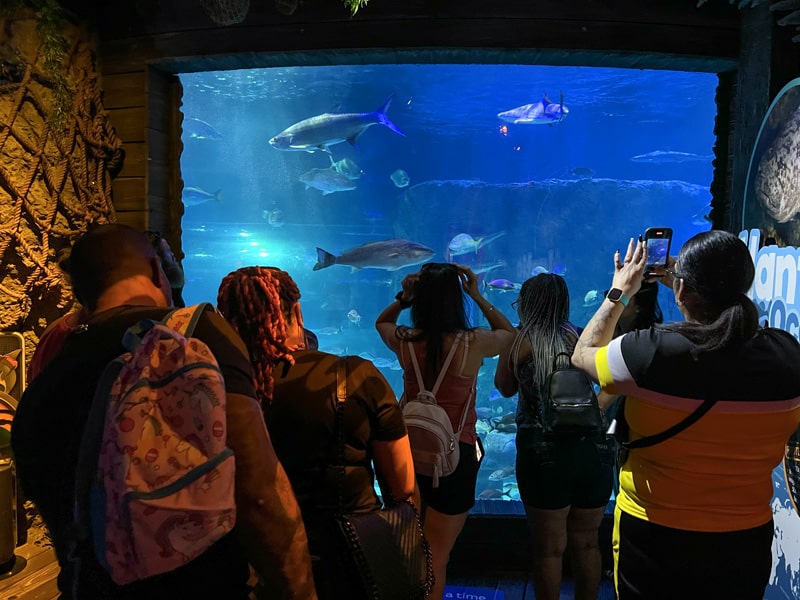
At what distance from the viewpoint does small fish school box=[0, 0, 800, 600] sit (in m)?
3.14

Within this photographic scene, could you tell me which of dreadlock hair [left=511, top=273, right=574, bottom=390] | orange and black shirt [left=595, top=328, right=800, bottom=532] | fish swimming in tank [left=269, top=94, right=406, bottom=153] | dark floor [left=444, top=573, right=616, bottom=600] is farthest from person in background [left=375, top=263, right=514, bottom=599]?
fish swimming in tank [left=269, top=94, right=406, bottom=153]

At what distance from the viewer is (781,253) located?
2.71 meters

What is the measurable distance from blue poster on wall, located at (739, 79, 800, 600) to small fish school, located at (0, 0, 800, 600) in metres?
0.15

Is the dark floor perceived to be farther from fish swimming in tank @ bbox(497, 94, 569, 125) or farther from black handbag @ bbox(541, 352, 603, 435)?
fish swimming in tank @ bbox(497, 94, 569, 125)

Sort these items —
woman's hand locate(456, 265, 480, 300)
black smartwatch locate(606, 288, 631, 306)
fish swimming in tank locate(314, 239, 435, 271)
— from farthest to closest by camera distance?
1. fish swimming in tank locate(314, 239, 435, 271)
2. woman's hand locate(456, 265, 480, 300)
3. black smartwatch locate(606, 288, 631, 306)

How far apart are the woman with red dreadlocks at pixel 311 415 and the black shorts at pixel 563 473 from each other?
1.19 meters

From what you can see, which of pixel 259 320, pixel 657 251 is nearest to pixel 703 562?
pixel 657 251

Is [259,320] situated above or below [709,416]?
above

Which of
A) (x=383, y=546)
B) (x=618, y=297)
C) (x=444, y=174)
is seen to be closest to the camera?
(x=383, y=546)

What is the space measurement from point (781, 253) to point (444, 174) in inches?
1146

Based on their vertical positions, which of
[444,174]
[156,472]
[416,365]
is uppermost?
[444,174]

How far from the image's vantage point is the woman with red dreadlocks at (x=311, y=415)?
1.53 meters

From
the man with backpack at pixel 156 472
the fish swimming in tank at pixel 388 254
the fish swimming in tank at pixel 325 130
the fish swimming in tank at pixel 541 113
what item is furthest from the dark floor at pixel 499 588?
the fish swimming in tank at pixel 541 113

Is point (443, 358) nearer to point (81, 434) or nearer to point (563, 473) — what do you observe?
point (563, 473)
